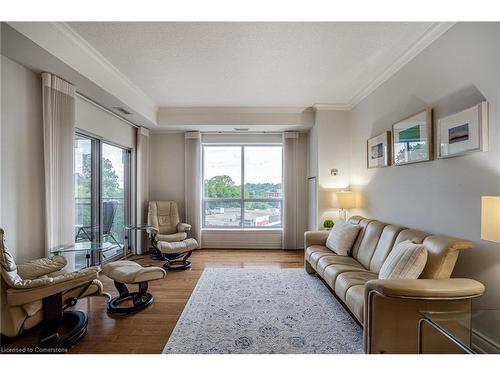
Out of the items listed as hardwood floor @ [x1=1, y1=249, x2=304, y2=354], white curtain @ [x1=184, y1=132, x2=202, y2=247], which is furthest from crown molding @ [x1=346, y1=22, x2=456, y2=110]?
white curtain @ [x1=184, y1=132, x2=202, y2=247]

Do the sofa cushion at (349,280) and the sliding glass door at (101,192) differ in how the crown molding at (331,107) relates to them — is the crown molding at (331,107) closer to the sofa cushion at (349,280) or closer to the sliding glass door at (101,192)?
the sofa cushion at (349,280)

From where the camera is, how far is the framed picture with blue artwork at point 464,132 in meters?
1.76

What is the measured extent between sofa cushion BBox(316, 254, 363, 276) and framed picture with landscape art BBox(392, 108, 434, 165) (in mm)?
1242

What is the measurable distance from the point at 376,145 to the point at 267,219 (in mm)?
2789

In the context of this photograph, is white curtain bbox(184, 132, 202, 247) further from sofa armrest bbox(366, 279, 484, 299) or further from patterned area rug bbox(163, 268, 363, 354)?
sofa armrest bbox(366, 279, 484, 299)

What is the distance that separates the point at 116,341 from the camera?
6.53 ft

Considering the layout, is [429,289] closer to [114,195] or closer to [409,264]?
[409,264]

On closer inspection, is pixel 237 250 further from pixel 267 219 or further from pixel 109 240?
pixel 109 240

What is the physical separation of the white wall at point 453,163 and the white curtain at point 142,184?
13.6 feet

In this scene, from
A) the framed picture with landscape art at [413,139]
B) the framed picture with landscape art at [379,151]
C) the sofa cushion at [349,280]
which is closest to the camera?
the sofa cushion at [349,280]

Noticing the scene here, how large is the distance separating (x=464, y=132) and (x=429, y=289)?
125 centimetres

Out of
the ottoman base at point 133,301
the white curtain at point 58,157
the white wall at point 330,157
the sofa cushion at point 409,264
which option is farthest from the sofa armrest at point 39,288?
the white wall at point 330,157

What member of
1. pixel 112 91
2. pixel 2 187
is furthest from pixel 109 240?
pixel 112 91

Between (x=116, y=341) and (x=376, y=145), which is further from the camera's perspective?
(x=376, y=145)
